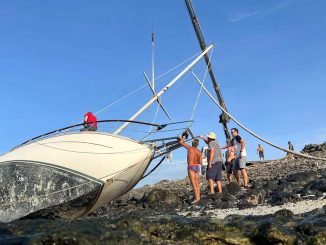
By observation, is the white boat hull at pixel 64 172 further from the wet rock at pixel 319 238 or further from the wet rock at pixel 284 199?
the wet rock at pixel 319 238

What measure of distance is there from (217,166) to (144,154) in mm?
2209

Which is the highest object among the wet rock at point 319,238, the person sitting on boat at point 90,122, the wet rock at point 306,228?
the person sitting on boat at point 90,122

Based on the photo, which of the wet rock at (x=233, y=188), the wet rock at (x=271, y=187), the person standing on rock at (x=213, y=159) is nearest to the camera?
the person standing on rock at (x=213, y=159)

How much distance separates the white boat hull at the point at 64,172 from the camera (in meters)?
11.2

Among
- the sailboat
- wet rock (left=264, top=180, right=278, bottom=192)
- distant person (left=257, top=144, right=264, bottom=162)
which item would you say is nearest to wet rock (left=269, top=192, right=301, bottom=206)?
wet rock (left=264, top=180, right=278, bottom=192)

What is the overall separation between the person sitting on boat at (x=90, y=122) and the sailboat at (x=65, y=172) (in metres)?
0.31

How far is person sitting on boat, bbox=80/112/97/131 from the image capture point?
12125mm

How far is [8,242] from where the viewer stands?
6.07 meters

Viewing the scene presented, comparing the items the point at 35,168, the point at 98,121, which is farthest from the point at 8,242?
the point at 98,121

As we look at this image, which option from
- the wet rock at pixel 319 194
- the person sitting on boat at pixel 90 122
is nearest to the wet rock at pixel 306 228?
the wet rock at pixel 319 194

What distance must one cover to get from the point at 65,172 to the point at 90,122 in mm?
1512

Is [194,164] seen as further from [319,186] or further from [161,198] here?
[319,186]

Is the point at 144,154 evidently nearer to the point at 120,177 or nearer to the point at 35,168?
the point at 120,177

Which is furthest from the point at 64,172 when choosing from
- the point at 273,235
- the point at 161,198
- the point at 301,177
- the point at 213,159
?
the point at 301,177
